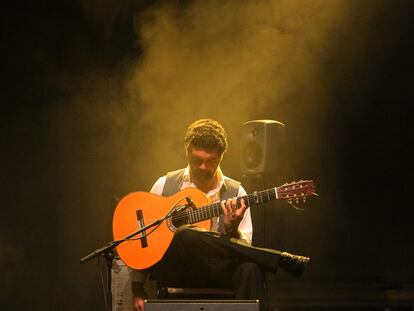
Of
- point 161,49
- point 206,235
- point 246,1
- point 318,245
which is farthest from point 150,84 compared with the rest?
point 206,235

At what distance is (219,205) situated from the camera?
382 centimetres

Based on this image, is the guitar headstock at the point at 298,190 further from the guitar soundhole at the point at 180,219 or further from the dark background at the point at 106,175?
the dark background at the point at 106,175

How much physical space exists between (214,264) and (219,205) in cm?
37

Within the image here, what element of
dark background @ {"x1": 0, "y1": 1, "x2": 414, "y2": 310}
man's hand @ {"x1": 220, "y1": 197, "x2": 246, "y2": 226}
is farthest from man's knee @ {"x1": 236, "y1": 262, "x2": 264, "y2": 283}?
dark background @ {"x1": 0, "y1": 1, "x2": 414, "y2": 310}

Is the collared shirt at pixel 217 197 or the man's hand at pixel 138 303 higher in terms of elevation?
the collared shirt at pixel 217 197

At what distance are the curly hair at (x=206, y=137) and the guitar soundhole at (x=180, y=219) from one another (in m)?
0.44

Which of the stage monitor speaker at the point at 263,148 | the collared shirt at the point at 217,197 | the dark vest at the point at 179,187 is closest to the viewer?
the collared shirt at the point at 217,197

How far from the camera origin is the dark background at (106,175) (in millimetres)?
5227

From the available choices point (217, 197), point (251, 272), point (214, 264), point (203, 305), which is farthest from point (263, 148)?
point (203, 305)

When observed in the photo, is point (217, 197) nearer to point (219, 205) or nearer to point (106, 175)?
point (219, 205)

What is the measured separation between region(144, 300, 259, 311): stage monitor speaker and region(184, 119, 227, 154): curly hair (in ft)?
4.39

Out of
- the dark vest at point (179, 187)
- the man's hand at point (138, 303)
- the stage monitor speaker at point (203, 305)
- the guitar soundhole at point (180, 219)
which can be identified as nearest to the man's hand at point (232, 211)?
the guitar soundhole at point (180, 219)

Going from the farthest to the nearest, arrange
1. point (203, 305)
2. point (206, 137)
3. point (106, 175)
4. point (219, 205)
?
point (106, 175) < point (206, 137) < point (219, 205) < point (203, 305)

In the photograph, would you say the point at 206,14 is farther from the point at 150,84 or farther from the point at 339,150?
the point at 339,150
